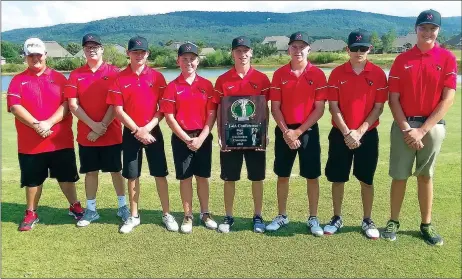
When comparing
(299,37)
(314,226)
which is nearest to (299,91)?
(299,37)

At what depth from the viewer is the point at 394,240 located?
437 centimetres

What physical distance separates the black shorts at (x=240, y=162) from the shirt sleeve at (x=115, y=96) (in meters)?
1.20

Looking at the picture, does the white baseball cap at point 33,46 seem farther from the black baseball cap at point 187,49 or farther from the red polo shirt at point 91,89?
the black baseball cap at point 187,49

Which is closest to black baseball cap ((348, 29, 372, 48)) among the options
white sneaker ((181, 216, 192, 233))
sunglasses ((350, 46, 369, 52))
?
sunglasses ((350, 46, 369, 52))

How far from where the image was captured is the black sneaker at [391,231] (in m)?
4.39

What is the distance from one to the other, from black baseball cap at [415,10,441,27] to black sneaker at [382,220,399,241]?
2003mm

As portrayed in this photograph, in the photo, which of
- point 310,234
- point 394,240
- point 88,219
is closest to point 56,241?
point 88,219

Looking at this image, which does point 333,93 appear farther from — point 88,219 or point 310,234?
point 88,219

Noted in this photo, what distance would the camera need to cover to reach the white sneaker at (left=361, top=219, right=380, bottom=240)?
14.5 feet

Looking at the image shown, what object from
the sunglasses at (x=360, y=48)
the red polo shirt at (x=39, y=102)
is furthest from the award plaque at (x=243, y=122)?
the red polo shirt at (x=39, y=102)

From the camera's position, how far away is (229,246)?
13.9ft

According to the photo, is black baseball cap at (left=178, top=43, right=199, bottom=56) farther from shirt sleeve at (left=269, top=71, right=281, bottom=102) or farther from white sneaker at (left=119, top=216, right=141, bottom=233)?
white sneaker at (left=119, top=216, right=141, bottom=233)

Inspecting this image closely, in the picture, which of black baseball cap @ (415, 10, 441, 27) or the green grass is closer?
the green grass

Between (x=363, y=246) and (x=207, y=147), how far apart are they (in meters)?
1.86
